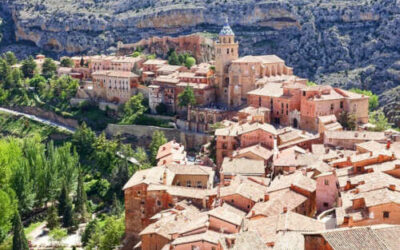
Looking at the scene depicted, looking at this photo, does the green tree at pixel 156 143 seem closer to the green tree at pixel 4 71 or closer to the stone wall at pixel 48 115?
the stone wall at pixel 48 115

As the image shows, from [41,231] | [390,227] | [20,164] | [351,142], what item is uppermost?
[390,227]

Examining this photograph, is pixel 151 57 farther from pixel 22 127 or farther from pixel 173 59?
pixel 22 127

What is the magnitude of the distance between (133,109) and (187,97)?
10288mm

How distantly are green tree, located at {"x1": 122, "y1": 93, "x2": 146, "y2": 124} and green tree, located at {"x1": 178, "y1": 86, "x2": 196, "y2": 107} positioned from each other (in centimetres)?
732

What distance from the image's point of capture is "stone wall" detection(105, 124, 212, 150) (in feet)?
224

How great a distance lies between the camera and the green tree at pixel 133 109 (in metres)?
75.7

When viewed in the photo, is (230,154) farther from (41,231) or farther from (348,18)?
(348,18)

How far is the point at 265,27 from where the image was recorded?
11006 cm

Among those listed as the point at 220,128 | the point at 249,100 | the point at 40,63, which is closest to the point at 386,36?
the point at 249,100

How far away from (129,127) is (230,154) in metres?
25.3

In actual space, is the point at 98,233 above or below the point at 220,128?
below

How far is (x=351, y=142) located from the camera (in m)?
48.7

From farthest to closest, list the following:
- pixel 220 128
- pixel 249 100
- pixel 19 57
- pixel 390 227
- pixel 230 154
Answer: pixel 19 57 < pixel 249 100 < pixel 220 128 < pixel 230 154 < pixel 390 227

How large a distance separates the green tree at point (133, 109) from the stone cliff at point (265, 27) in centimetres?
3301
